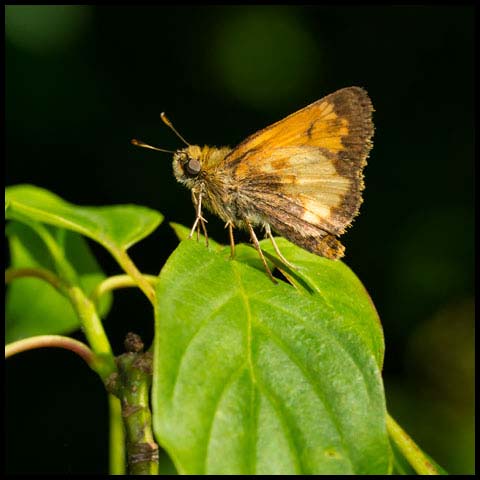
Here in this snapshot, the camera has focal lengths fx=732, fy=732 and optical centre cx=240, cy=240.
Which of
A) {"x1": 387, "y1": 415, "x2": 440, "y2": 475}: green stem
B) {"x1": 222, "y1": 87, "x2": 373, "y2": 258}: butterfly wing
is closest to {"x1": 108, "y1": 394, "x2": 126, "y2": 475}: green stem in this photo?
{"x1": 222, "y1": 87, "x2": 373, "y2": 258}: butterfly wing

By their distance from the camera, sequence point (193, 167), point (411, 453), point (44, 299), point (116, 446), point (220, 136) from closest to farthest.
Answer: point (411, 453), point (116, 446), point (193, 167), point (44, 299), point (220, 136)

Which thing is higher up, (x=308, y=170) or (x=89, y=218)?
(x=308, y=170)

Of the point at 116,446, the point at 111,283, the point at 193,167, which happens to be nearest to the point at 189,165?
the point at 193,167

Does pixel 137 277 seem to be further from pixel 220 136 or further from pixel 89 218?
pixel 220 136

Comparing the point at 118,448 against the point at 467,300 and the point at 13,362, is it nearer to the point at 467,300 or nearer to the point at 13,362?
the point at 13,362

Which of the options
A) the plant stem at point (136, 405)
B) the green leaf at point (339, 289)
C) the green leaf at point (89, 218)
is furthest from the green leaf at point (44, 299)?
the plant stem at point (136, 405)

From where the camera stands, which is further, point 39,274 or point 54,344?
point 39,274

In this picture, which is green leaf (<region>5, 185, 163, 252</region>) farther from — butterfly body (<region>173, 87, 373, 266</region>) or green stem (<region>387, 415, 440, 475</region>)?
green stem (<region>387, 415, 440, 475</region>)
